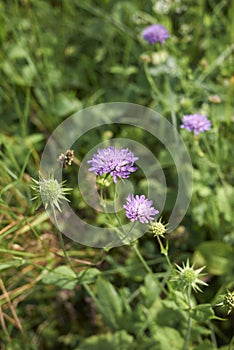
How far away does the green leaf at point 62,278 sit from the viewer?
4.49 feet

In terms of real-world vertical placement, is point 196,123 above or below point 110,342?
above

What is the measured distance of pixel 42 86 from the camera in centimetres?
213

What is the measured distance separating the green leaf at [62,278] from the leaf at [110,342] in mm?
242

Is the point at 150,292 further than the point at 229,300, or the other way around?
the point at 150,292

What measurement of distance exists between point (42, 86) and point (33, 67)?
0.14m

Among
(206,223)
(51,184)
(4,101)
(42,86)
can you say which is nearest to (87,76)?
(42,86)

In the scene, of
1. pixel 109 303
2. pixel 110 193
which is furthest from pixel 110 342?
pixel 110 193

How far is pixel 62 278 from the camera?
4.56 feet

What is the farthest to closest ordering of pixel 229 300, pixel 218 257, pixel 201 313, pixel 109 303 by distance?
pixel 218 257 < pixel 109 303 < pixel 201 313 < pixel 229 300

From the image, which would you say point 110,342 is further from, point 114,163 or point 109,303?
point 114,163

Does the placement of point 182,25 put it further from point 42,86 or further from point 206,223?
point 206,223

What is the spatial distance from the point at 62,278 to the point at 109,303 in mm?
190

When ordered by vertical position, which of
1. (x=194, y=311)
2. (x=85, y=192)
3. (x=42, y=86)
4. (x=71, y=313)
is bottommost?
(x=194, y=311)

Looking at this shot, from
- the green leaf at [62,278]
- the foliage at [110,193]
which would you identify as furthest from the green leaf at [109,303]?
the green leaf at [62,278]
